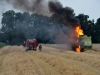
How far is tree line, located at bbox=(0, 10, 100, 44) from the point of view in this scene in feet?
316

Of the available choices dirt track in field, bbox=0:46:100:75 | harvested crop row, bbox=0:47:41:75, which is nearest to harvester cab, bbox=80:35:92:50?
dirt track in field, bbox=0:46:100:75

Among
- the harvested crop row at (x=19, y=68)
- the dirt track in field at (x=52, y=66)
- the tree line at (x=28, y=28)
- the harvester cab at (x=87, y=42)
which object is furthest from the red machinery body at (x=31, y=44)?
the tree line at (x=28, y=28)

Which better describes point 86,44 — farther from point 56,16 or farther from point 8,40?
point 8,40

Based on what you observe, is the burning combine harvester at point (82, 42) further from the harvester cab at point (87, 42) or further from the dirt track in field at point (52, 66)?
the dirt track in field at point (52, 66)

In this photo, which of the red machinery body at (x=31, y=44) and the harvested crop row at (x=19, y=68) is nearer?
the harvested crop row at (x=19, y=68)

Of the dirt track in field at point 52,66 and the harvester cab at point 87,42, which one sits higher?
the harvester cab at point 87,42

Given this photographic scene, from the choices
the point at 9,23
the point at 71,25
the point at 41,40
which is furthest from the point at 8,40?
the point at 71,25

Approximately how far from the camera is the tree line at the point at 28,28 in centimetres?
9638

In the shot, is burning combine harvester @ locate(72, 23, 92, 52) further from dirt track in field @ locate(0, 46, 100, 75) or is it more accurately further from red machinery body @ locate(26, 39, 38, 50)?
dirt track in field @ locate(0, 46, 100, 75)

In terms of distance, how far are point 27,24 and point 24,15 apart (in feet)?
16.3

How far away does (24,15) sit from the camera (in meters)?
107

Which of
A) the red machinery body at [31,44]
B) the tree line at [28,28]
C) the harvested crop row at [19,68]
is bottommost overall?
the harvested crop row at [19,68]

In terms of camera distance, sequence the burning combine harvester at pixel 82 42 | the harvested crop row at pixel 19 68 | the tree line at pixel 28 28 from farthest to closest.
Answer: the tree line at pixel 28 28, the burning combine harvester at pixel 82 42, the harvested crop row at pixel 19 68

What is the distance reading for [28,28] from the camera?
10188cm
